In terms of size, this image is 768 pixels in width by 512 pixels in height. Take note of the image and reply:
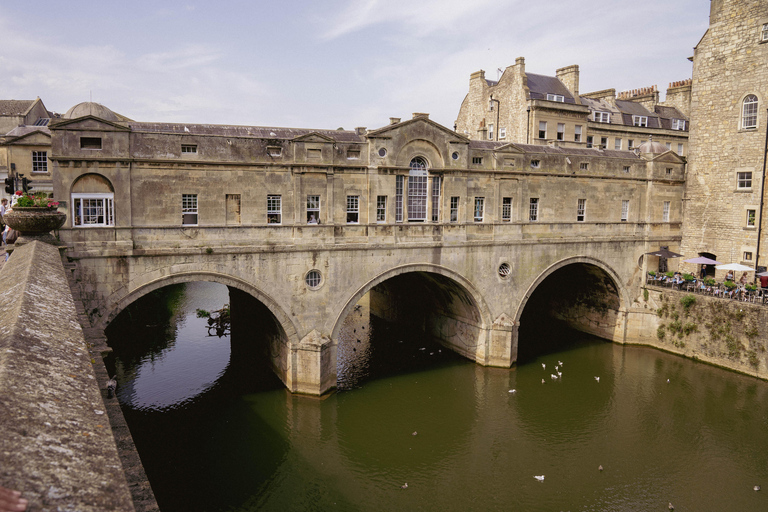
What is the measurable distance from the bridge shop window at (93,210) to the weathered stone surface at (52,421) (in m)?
13.7

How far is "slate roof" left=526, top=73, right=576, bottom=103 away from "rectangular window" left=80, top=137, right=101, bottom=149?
2870cm

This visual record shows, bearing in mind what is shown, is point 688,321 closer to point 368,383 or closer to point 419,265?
point 419,265

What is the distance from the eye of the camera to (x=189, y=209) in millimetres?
20078

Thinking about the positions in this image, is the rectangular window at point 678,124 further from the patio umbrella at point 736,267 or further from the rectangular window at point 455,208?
the rectangular window at point 455,208

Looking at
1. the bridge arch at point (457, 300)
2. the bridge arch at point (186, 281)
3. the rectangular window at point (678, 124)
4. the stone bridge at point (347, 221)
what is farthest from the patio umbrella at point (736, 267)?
the bridge arch at point (186, 281)

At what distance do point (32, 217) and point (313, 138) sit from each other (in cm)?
1091

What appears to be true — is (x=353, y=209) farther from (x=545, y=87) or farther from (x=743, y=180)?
(x=545, y=87)

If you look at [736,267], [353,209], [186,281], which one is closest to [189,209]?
[186,281]

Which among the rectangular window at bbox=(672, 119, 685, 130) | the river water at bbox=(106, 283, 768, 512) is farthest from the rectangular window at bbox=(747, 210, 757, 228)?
the rectangular window at bbox=(672, 119, 685, 130)

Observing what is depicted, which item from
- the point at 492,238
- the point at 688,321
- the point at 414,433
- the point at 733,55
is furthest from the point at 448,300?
the point at 733,55

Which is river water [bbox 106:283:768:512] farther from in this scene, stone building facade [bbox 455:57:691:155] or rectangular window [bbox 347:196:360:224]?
stone building facade [bbox 455:57:691:155]

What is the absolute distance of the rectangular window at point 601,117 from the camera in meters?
40.6

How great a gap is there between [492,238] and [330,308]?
903cm

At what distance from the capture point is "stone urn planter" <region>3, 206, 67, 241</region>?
42.1 ft
